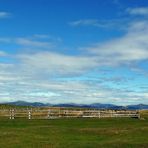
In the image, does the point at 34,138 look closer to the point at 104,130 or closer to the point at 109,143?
the point at 109,143

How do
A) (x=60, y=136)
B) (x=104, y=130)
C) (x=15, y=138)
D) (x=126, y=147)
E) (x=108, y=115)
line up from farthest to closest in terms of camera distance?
(x=108, y=115) → (x=104, y=130) → (x=60, y=136) → (x=15, y=138) → (x=126, y=147)

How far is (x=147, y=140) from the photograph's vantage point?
39.1 meters

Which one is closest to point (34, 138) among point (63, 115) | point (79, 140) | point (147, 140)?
point (79, 140)

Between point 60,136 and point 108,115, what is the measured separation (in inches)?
1551

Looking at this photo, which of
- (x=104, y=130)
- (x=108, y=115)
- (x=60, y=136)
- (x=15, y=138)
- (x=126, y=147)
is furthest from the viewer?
(x=108, y=115)

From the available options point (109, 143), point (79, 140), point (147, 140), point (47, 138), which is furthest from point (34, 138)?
point (147, 140)

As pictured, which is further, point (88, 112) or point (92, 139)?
point (88, 112)

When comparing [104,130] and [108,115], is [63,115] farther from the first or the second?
[104,130]

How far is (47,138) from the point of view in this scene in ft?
129

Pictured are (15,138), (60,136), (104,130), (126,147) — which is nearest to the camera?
(126,147)

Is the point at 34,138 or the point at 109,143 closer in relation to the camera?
the point at 109,143

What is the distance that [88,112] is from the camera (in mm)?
81625

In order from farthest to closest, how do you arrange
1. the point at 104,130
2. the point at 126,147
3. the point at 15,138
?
1. the point at 104,130
2. the point at 15,138
3. the point at 126,147

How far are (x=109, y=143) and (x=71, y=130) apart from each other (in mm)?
12143
